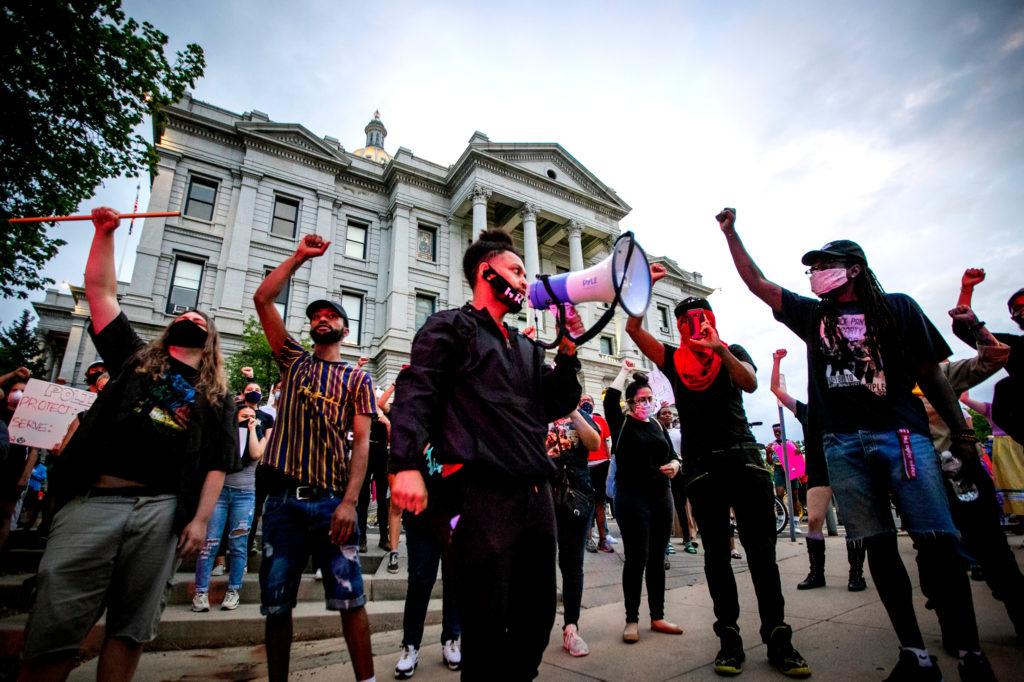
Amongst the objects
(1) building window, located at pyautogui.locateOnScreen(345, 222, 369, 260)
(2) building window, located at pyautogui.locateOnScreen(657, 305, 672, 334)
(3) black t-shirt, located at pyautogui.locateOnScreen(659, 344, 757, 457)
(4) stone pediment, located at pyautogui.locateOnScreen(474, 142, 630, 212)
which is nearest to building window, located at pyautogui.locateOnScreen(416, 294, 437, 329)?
(1) building window, located at pyautogui.locateOnScreen(345, 222, 369, 260)

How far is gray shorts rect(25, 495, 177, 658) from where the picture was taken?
6.56ft

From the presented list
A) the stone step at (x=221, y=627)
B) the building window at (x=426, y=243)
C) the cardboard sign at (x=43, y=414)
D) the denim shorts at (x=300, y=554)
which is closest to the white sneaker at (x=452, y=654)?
the denim shorts at (x=300, y=554)

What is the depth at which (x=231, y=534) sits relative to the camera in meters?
4.67

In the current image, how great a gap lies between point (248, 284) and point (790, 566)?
70.9ft

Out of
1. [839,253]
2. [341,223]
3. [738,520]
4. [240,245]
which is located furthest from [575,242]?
[738,520]

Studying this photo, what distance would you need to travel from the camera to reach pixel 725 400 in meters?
3.32

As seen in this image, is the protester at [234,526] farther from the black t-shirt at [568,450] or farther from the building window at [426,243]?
the building window at [426,243]

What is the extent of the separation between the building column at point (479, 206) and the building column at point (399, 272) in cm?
363

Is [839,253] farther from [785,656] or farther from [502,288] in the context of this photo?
[785,656]

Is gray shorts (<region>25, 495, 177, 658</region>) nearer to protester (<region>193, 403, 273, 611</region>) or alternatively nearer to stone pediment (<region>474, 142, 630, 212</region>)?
protester (<region>193, 403, 273, 611</region>)

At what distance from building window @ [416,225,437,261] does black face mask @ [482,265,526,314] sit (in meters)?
23.6

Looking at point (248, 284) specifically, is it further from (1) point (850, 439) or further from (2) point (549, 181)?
(1) point (850, 439)

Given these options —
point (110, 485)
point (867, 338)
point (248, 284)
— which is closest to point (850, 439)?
point (867, 338)

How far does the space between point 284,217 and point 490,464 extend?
2419cm
